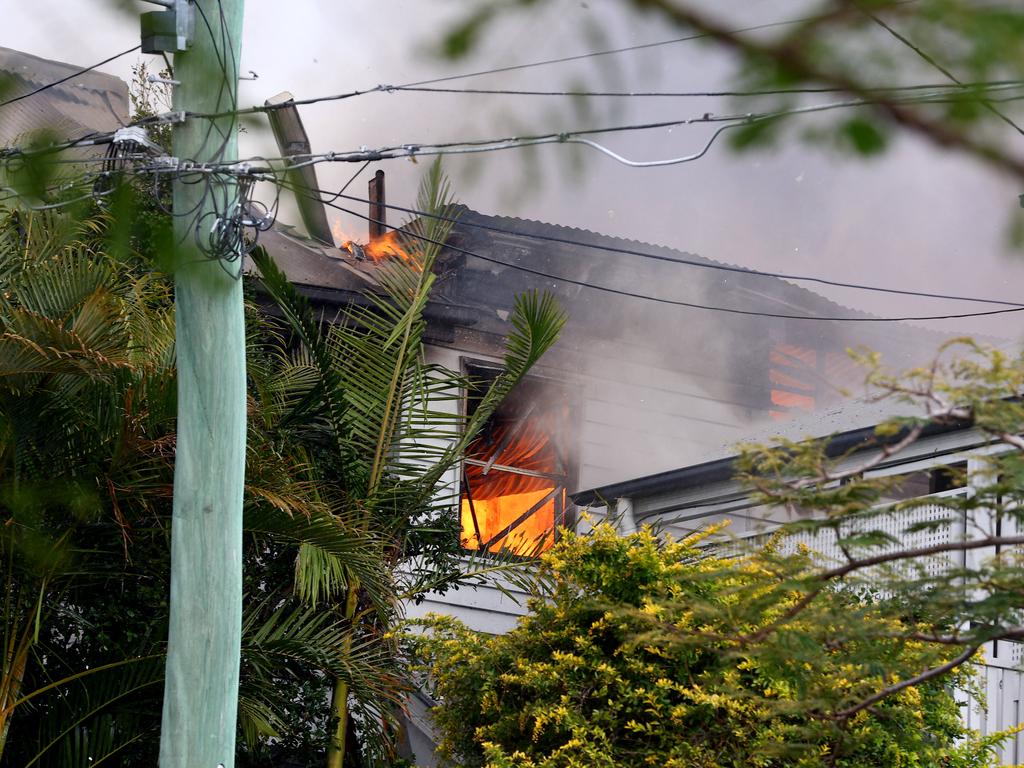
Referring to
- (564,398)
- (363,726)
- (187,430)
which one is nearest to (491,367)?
(564,398)

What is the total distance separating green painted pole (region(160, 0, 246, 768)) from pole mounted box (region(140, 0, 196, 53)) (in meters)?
0.12

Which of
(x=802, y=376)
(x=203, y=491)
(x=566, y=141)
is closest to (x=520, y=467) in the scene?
(x=802, y=376)

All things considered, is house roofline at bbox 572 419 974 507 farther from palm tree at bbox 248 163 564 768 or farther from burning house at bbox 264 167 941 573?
palm tree at bbox 248 163 564 768

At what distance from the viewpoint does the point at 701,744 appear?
25.2 ft

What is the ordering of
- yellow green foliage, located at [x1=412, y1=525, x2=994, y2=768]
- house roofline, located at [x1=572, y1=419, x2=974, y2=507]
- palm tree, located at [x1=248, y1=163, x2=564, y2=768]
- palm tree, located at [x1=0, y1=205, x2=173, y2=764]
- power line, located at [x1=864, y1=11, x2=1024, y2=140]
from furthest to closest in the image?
1. house roofline, located at [x1=572, y1=419, x2=974, y2=507]
2. palm tree, located at [x1=248, y1=163, x2=564, y2=768]
3. yellow green foliage, located at [x1=412, y1=525, x2=994, y2=768]
4. palm tree, located at [x1=0, y1=205, x2=173, y2=764]
5. power line, located at [x1=864, y1=11, x2=1024, y2=140]

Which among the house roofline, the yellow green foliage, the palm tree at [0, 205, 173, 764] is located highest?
the house roofline

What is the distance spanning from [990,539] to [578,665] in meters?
4.47

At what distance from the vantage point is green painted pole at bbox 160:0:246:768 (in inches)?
232

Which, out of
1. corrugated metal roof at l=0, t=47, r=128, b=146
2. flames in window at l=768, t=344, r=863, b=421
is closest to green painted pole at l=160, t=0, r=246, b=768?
corrugated metal roof at l=0, t=47, r=128, b=146

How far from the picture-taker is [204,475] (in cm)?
593

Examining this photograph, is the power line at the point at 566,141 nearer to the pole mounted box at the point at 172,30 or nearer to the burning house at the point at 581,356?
the pole mounted box at the point at 172,30

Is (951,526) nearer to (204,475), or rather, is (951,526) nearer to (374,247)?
(204,475)

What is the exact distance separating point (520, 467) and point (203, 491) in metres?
9.34

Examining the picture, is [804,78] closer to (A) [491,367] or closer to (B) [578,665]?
(B) [578,665]
